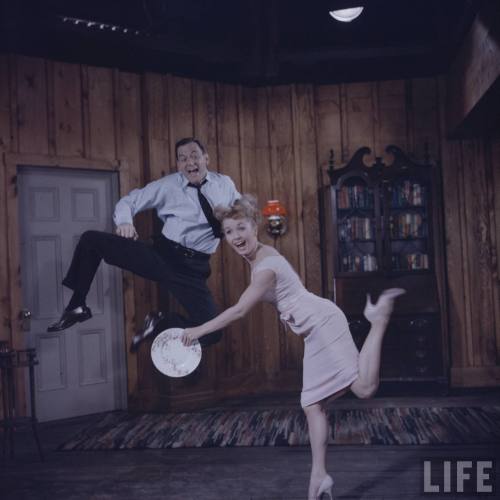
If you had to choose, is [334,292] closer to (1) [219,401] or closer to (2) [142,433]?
(1) [219,401]

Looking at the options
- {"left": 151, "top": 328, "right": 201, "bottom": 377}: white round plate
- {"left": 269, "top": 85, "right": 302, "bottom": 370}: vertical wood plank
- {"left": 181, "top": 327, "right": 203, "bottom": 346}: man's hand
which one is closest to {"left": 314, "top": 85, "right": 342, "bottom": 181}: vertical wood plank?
{"left": 269, "top": 85, "right": 302, "bottom": 370}: vertical wood plank

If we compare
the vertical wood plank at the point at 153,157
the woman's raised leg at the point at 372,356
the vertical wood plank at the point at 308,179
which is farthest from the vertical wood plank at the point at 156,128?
the woman's raised leg at the point at 372,356

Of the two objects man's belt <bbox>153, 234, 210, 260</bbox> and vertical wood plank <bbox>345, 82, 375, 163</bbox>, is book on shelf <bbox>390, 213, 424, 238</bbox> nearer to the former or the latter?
vertical wood plank <bbox>345, 82, 375, 163</bbox>

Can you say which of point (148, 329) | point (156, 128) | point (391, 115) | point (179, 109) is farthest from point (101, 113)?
point (391, 115)

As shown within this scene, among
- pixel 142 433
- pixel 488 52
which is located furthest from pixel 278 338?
pixel 488 52

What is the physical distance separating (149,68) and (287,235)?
2.18 meters

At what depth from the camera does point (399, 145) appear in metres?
6.38

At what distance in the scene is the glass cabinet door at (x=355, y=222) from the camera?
6070 millimetres

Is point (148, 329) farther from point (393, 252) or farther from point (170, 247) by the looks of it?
point (393, 252)

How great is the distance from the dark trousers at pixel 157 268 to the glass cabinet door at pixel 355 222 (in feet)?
8.40

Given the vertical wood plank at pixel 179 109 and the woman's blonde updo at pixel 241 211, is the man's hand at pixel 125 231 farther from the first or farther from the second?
the vertical wood plank at pixel 179 109

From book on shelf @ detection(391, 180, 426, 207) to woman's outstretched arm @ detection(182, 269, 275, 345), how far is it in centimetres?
356

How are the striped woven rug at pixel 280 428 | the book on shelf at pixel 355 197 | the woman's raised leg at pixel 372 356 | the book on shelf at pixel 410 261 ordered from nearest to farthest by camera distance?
the woman's raised leg at pixel 372 356 < the striped woven rug at pixel 280 428 < the book on shelf at pixel 410 261 < the book on shelf at pixel 355 197

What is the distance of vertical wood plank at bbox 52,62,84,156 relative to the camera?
5.53 meters
